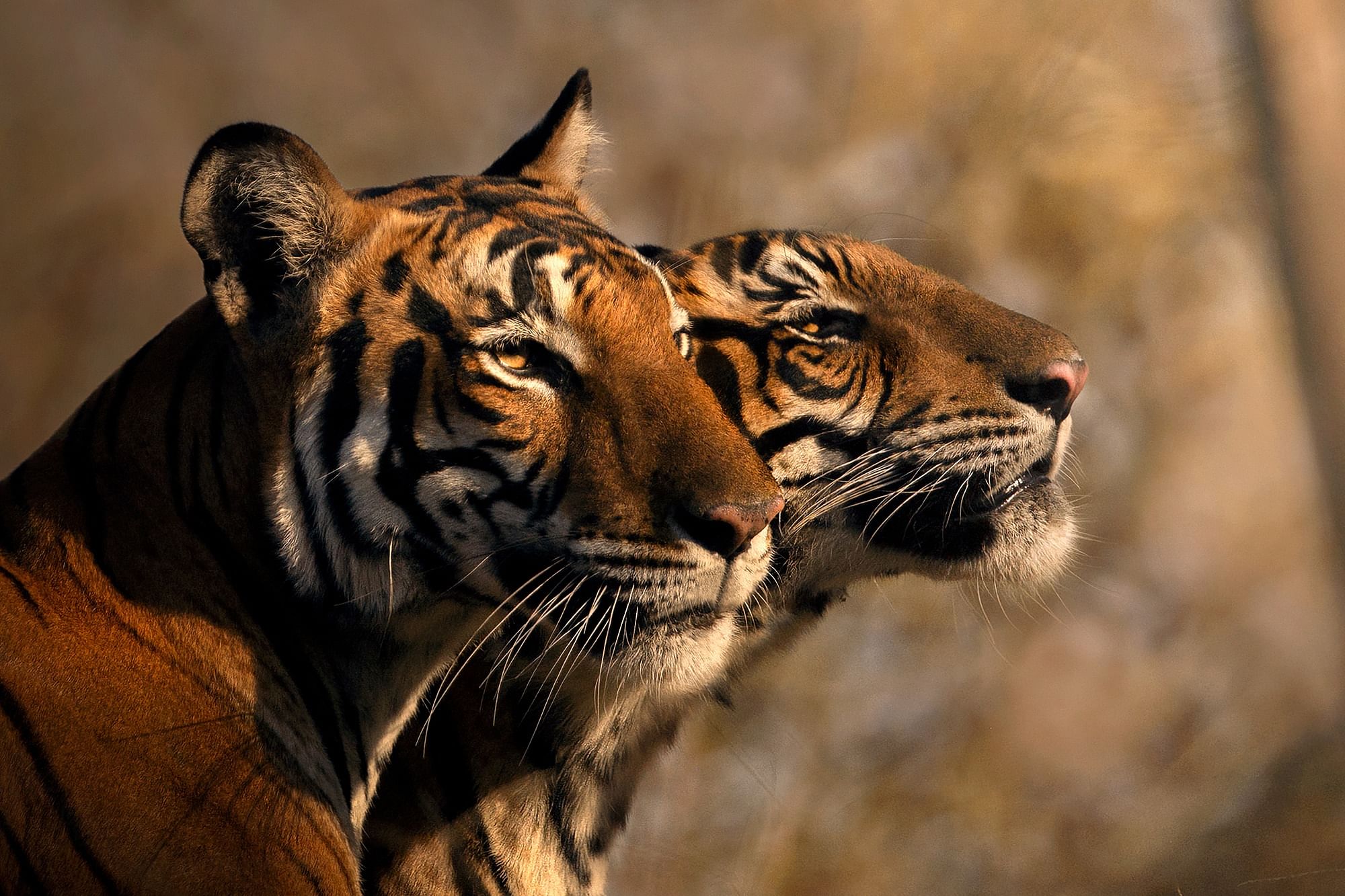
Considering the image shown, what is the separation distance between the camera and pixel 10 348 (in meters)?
3.78

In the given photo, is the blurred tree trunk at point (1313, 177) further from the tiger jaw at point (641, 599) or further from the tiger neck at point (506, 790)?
the tiger jaw at point (641, 599)

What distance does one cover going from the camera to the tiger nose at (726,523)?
1481mm

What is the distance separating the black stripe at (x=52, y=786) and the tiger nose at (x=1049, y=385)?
144 centimetres

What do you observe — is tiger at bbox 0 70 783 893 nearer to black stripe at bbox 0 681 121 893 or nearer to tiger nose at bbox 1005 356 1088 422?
black stripe at bbox 0 681 121 893

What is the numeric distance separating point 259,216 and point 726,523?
71 cm

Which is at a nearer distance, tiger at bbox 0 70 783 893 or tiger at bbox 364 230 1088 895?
tiger at bbox 0 70 783 893

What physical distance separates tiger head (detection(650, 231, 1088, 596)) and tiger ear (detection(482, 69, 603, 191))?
0.28 meters

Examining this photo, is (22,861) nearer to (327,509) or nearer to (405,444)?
(327,509)

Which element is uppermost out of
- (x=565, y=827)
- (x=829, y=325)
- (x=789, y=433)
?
(x=829, y=325)

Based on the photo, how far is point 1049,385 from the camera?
200cm

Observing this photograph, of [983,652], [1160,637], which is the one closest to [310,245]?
[983,652]

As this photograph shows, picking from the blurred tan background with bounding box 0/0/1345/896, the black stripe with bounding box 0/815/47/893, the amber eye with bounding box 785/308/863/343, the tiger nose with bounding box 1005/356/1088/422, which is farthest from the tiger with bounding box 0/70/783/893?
the blurred tan background with bounding box 0/0/1345/896

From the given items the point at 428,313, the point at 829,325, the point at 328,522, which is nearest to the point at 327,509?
the point at 328,522

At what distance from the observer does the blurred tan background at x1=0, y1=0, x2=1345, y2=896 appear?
12.6 feet
